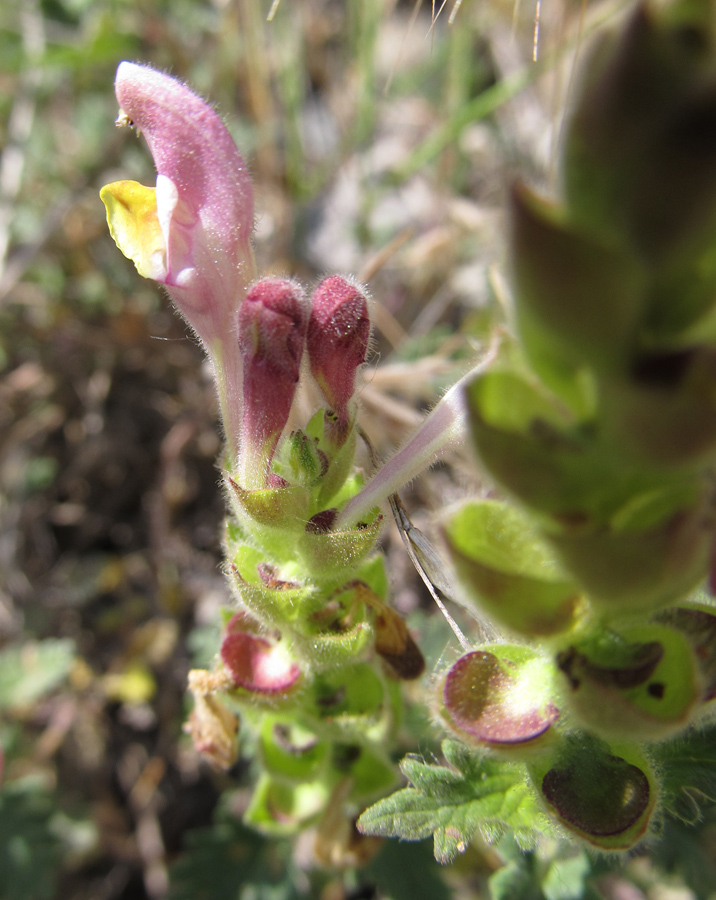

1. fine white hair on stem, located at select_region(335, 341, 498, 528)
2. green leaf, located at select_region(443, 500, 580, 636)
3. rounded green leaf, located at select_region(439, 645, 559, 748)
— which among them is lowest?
rounded green leaf, located at select_region(439, 645, 559, 748)

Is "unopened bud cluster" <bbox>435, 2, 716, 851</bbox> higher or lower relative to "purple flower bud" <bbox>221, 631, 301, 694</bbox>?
higher

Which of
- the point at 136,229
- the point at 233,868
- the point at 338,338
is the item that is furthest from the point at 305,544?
the point at 233,868

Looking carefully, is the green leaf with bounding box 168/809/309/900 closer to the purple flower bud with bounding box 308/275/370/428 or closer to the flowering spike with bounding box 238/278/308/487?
the flowering spike with bounding box 238/278/308/487

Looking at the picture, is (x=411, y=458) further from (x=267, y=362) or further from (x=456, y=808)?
(x=456, y=808)

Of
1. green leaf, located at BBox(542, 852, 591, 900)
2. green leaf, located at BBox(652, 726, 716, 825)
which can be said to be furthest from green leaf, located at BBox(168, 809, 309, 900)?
green leaf, located at BBox(652, 726, 716, 825)

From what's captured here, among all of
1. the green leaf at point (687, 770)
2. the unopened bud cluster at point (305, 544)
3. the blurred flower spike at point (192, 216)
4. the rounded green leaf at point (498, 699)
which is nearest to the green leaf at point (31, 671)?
the unopened bud cluster at point (305, 544)

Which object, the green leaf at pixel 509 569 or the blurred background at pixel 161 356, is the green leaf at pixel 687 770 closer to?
the green leaf at pixel 509 569

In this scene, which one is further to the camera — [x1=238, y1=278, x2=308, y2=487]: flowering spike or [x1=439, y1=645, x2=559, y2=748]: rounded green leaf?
[x1=238, y1=278, x2=308, y2=487]: flowering spike
